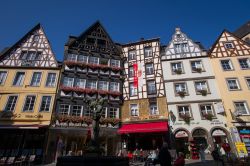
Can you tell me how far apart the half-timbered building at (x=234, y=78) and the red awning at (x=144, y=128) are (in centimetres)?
648

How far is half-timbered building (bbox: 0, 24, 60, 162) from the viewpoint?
639 inches

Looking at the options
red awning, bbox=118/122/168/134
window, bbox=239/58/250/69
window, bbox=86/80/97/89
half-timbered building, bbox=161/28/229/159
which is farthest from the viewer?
window, bbox=86/80/97/89

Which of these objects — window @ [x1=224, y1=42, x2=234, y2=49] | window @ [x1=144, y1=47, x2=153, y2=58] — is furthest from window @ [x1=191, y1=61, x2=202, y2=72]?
window @ [x1=144, y1=47, x2=153, y2=58]

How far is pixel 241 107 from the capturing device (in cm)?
1727

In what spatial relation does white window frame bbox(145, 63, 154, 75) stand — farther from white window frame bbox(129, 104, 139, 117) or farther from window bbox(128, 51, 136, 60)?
white window frame bbox(129, 104, 139, 117)

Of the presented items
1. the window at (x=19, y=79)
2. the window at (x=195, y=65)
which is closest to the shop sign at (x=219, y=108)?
the window at (x=195, y=65)

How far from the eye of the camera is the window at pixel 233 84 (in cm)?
1820

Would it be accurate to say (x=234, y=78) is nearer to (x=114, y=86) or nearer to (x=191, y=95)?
(x=191, y=95)

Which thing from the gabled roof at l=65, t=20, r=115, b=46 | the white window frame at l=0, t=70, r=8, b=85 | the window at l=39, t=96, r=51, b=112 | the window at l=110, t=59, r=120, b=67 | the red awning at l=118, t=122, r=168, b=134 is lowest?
the red awning at l=118, t=122, r=168, b=134

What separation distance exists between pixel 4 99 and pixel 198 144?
19.9 metres

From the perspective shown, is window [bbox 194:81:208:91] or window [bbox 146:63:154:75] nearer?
window [bbox 194:81:208:91]

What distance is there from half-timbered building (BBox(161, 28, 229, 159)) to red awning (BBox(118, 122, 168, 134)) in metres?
1.54

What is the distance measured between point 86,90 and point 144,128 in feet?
25.1

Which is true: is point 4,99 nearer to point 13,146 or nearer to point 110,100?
point 13,146
